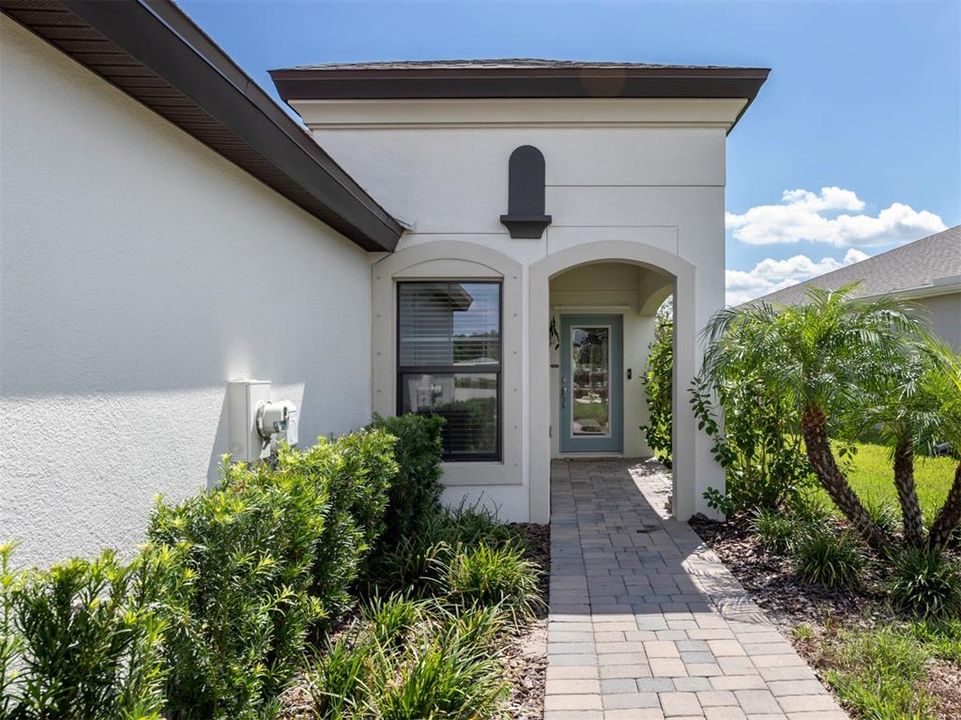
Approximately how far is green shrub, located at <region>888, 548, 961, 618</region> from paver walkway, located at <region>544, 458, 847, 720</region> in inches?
41.2

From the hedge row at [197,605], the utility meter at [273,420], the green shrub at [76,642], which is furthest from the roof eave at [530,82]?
the green shrub at [76,642]

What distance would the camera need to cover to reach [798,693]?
3.06 m

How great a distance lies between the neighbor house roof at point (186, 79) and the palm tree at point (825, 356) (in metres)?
3.86

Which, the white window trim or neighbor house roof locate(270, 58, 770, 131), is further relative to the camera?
the white window trim

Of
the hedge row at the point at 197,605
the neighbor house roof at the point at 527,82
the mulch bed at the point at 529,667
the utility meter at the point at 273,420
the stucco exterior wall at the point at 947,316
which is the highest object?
the neighbor house roof at the point at 527,82

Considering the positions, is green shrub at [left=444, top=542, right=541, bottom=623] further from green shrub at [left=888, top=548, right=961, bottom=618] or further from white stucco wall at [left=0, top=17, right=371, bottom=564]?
green shrub at [left=888, top=548, right=961, bottom=618]

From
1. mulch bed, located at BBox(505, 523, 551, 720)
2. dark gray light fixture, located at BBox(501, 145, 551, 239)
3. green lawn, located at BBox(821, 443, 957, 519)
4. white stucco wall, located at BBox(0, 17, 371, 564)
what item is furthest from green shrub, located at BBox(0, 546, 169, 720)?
green lawn, located at BBox(821, 443, 957, 519)

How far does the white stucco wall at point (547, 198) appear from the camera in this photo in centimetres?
609

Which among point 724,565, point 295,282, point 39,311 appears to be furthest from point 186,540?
point 724,565

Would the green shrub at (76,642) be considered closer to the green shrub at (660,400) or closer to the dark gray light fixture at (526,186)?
the dark gray light fixture at (526,186)

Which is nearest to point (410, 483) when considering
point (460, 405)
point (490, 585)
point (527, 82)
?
point (490, 585)

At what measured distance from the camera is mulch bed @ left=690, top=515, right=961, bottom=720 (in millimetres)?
3166

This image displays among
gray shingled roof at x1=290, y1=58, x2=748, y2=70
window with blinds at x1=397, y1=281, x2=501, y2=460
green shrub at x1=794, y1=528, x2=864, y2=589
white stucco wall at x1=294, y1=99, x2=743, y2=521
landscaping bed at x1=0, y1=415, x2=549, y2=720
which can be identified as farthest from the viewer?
window with blinds at x1=397, y1=281, x2=501, y2=460

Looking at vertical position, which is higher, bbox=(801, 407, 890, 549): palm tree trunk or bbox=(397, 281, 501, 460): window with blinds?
bbox=(397, 281, 501, 460): window with blinds
